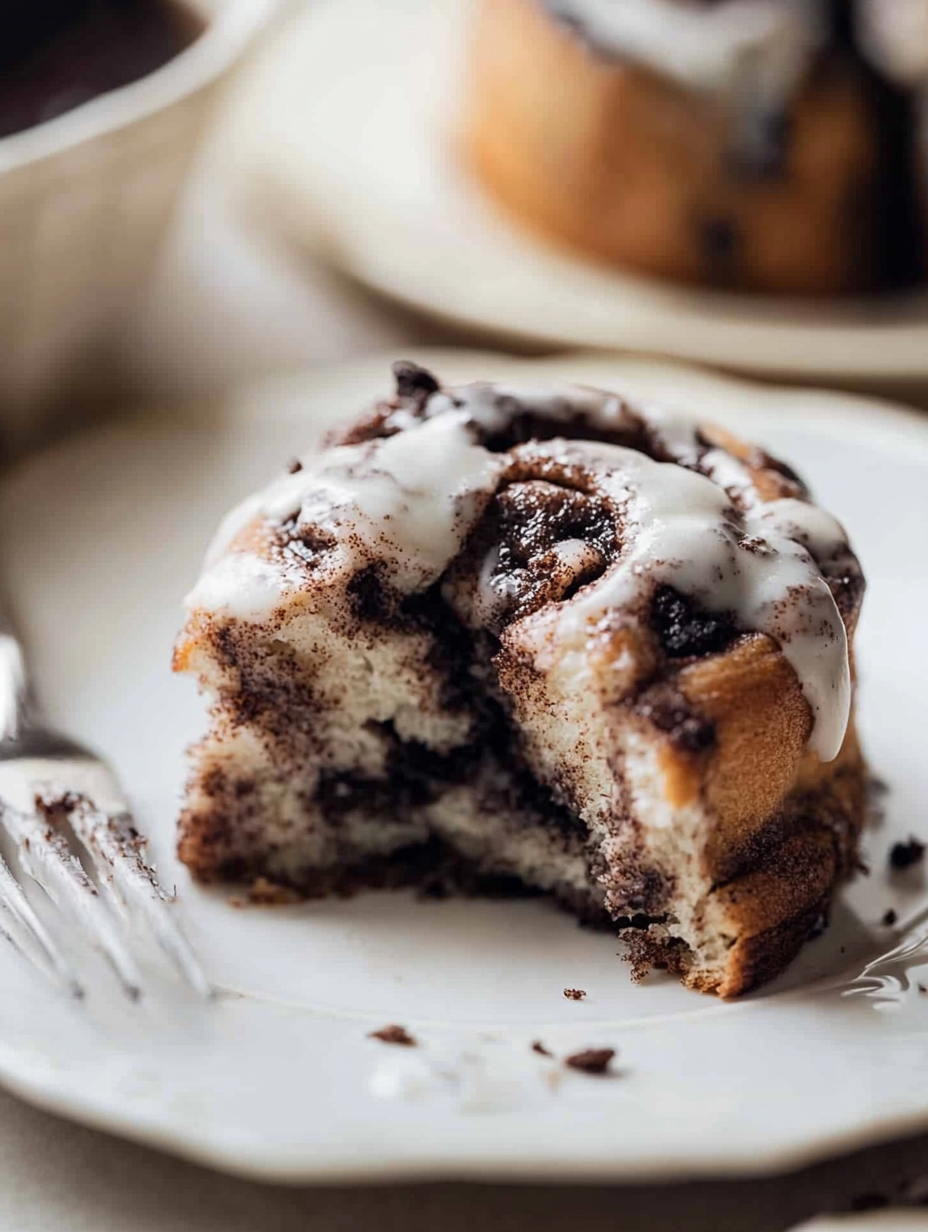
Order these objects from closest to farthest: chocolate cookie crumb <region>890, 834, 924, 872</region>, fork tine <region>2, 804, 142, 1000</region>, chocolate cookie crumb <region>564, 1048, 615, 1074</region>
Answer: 1. chocolate cookie crumb <region>564, 1048, 615, 1074</region>
2. fork tine <region>2, 804, 142, 1000</region>
3. chocolate cookie crumb <region>890, 834, 924, 872</region>

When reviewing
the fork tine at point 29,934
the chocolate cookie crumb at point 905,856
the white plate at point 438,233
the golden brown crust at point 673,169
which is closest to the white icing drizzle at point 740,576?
the chocolate cookie crumb at point 905,856

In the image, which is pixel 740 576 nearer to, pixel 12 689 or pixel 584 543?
pixel 584 543

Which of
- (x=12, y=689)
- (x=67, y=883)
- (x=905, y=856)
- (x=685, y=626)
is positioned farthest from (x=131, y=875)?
(x=905, y=856)

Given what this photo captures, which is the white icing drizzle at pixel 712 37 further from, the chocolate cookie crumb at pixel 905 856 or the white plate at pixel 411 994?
the chocolate cookie crumb at pixel 905 856

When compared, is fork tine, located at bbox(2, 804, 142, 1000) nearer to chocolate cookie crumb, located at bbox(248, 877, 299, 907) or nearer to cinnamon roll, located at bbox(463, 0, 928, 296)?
chocolate cookie crumb, located at bbox(248, 877, 299, 907)

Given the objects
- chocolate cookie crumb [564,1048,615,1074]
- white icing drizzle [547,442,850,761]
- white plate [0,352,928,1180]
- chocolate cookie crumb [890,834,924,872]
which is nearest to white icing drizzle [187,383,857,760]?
white icing drizzle [547,442,850,761]
